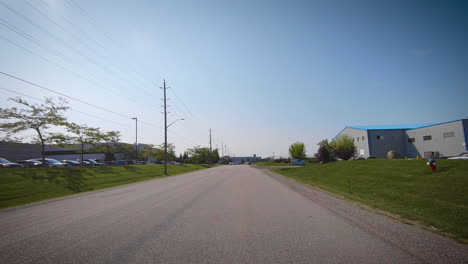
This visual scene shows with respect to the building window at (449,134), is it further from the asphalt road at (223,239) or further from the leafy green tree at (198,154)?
the leafy green tree at (198,154)

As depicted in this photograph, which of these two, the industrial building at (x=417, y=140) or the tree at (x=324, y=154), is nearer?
the tree at (x=324, y=154)

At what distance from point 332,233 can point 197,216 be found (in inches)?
157

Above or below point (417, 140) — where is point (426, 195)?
below

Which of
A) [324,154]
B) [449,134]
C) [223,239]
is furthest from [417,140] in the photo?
[223,239]

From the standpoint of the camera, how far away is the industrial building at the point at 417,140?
1490 inches

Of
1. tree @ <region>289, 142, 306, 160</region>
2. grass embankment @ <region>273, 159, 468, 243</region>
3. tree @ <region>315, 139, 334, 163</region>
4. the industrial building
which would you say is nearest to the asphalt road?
grass embankment @ <region>273, 159, 468, 243</region>

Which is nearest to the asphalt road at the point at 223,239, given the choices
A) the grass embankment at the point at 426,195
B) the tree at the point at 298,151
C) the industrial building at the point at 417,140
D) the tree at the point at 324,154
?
the grass embankment at the point at 426,195

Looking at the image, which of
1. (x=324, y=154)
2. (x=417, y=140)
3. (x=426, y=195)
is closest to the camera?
(x=426, y=195)

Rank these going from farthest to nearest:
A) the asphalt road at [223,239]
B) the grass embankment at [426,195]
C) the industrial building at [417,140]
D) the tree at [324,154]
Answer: the industrial building at [417,140] → the tree at [324,154] → the grass embankment at [426,195] → the asphalt road at [223,239]

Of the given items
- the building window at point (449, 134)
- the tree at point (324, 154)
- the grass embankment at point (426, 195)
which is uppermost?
the building window at point (449, 134)

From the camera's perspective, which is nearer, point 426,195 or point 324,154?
point 426,195

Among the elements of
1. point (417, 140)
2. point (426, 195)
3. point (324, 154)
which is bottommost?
point (426, 195)

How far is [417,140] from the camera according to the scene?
47.1 meters

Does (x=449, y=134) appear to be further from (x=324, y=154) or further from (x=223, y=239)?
(x=223, y=239)
